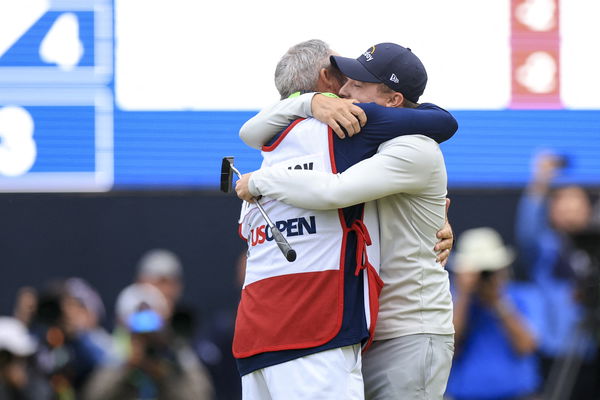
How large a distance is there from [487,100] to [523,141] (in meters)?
0.24

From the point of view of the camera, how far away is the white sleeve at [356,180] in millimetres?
2246

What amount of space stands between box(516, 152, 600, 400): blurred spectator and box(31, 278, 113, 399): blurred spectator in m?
1.92

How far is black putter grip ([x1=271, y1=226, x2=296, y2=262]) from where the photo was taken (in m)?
2.23

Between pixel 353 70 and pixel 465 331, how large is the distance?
2.25 meters

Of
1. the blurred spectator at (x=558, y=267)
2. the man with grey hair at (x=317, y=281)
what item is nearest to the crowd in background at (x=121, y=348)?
the blurred spectator at (x=558, y=267)

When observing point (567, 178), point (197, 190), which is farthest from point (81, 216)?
point (567, 178)

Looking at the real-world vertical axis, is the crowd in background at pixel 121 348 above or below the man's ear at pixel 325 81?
below

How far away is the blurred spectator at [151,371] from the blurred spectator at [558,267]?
1.51 metres

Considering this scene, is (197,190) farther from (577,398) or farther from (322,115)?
(322,115)

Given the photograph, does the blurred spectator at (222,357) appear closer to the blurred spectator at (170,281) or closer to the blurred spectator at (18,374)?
the blurred spectator at (170,281)

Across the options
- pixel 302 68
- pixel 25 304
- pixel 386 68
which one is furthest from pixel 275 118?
pixel 25 304

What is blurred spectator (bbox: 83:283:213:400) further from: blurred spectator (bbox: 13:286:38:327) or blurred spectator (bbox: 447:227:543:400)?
blurred spectator (bbox: 447:227:543:400)

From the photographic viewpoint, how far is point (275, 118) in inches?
94.2

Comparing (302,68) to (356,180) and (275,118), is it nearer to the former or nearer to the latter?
(275,118)
